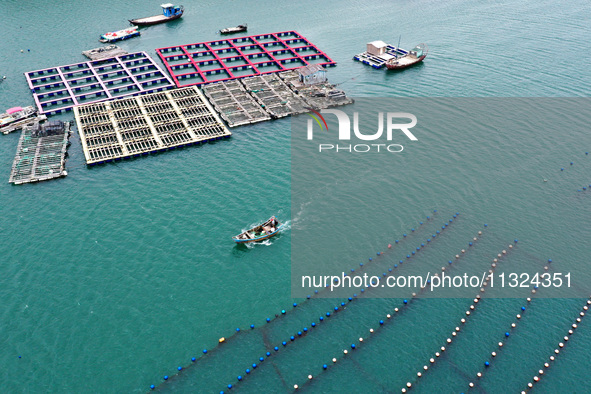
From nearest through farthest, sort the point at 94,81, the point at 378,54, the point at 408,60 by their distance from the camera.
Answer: the point at 94,81
the point at 408,60
the point at 378,54

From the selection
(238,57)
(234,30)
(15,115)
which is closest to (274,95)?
(238,57)

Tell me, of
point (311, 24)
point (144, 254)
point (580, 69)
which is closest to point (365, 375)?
point (144, 254)

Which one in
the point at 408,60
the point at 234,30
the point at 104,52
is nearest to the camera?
the point at 408,60

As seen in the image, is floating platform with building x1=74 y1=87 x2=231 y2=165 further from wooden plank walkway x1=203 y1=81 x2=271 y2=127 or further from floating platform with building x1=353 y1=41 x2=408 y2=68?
floating platform with building x1=353 y1=41 x2=408 y2=68

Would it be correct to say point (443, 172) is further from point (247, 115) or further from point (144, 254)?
point (144, 254)

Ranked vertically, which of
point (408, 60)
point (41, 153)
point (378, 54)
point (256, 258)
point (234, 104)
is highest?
point (378, 54)

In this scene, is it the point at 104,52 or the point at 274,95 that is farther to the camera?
the point at 104,52

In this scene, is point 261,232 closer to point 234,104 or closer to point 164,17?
point 234,104

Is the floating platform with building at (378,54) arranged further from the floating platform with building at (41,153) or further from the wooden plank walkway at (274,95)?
the floating platform with building at (41,153)
